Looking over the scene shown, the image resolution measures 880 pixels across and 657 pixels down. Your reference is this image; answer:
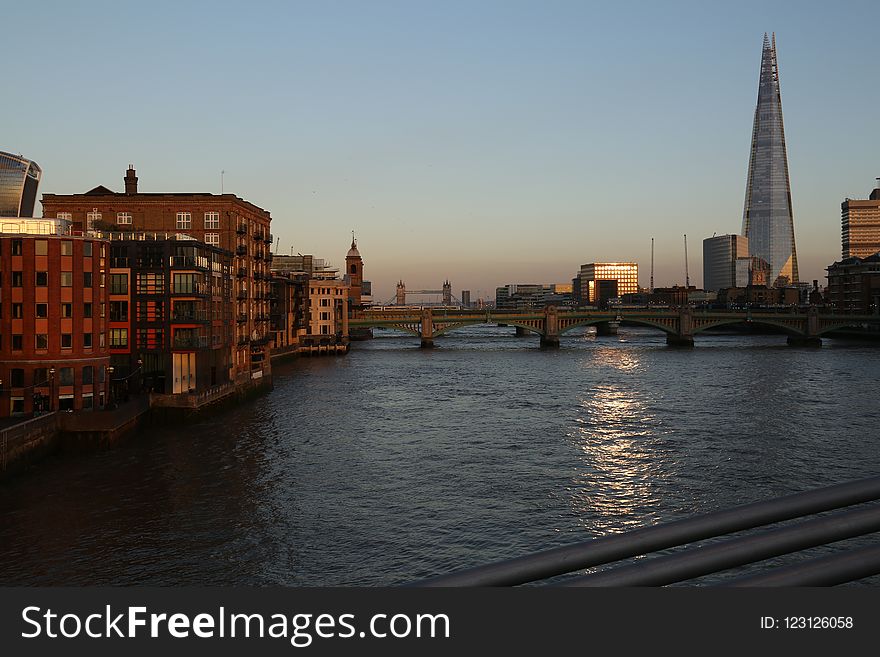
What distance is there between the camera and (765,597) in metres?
2.68

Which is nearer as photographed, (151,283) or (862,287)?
(151,283)

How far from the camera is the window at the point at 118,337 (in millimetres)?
53938

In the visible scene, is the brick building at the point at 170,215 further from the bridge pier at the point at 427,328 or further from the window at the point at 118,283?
the bridge pier at the point at 427,328

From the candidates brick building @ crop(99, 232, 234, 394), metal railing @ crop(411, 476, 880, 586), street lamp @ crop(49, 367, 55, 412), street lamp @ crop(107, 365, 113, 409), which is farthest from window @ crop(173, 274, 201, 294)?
metal railing @ crop(411, 476, 880, 586)

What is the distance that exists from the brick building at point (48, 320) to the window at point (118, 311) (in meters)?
6.29

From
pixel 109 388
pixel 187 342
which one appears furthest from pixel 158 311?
pixel 109 388

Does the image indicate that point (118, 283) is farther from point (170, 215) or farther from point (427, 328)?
point (427, 328)

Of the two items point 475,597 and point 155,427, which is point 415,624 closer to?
point 475,597

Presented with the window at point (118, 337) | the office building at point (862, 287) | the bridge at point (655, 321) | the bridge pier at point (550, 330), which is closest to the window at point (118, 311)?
the window at point (118, 337)

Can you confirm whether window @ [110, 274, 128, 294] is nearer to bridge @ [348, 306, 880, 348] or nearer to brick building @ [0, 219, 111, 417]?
brick building @ [0, 219, 111, 417]

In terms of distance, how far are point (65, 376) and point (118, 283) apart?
35.2 ft

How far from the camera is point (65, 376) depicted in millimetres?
45469

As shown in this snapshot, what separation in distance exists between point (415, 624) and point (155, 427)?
50419 mm

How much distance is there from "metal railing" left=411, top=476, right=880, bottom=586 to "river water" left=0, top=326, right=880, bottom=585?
19.7 meters
